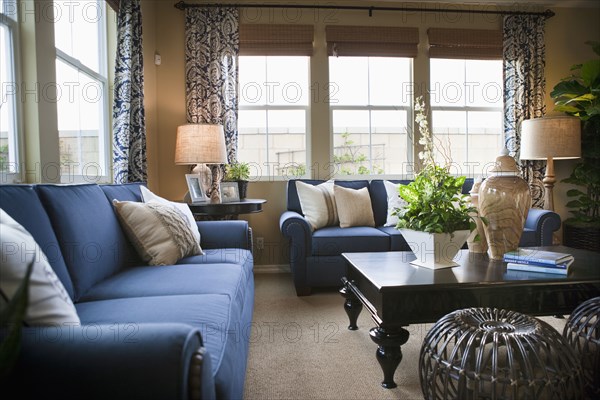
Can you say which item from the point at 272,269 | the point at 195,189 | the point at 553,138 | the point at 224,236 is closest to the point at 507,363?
the point at 224,236

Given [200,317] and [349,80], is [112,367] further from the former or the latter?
[349,80]

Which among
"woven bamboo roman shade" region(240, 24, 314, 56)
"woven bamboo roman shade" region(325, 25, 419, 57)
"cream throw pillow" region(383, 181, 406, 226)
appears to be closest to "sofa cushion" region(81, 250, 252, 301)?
"cream throw pillow" region(383, 181, 406, 226)

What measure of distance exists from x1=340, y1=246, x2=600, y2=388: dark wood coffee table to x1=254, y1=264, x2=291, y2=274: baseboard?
2164 mm

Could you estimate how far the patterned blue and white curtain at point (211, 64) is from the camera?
3822mm

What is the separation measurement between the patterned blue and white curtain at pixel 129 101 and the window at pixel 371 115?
1.87 m

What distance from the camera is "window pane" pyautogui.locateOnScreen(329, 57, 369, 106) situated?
13.5ft

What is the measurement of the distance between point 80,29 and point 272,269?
99.8 inches

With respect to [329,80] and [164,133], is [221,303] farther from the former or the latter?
[329,80]

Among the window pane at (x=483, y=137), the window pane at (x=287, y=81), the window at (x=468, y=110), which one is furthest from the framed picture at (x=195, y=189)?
the window pane at (x=483, y=137)

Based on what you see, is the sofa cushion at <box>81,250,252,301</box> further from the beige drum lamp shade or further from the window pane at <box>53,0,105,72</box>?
the window pane at <box>53,0,105,72</box>

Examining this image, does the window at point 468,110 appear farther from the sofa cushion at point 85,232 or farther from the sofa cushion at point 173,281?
the sofa cushion at point 85,232

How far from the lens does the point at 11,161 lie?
2.01 meters

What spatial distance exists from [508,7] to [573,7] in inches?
29.5

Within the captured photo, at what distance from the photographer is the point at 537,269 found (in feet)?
5.97
